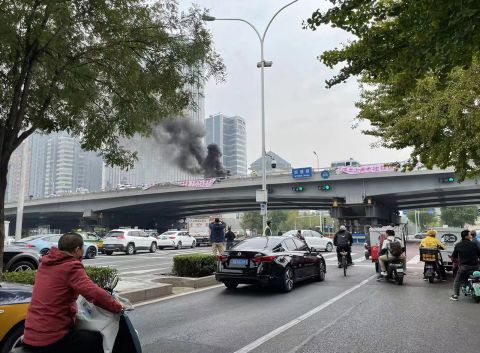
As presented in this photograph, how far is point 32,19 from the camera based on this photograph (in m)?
6.94

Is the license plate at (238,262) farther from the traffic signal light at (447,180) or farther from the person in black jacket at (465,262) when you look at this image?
the traffic signal light at (447,180)

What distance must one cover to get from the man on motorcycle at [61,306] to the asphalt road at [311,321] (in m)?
2.80

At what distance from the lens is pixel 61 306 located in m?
3.24

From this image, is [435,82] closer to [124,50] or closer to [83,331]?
[124,50]

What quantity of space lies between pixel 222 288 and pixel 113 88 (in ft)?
19.6

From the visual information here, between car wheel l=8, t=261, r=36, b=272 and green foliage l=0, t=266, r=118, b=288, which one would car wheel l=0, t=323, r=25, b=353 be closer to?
green foliage l=0, t=266, r=118, b=288

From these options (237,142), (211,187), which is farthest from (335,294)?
(237,142)

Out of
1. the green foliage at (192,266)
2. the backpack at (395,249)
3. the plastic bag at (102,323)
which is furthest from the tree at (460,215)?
the plastic bag at (102,323)

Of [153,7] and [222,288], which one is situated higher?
[153,7]

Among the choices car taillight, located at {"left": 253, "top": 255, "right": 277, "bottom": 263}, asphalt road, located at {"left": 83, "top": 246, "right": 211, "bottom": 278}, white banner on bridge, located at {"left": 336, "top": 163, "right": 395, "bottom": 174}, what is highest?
white banner on bridge, located at {"left": 336, "top": 163, "right": 395, "bottom": 174}

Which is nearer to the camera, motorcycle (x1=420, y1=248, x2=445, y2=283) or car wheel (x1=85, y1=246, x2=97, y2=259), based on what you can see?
motorcycle (x1=420, y1=248, x2=445, y2=283)

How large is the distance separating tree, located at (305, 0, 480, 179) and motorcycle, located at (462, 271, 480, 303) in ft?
11.8

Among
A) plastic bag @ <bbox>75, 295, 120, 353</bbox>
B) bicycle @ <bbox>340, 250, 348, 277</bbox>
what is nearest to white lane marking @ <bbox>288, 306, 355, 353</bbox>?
plastic bag @ <bbox>75, 295, 120, 353</bbox>

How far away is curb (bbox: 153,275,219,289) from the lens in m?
11.8
